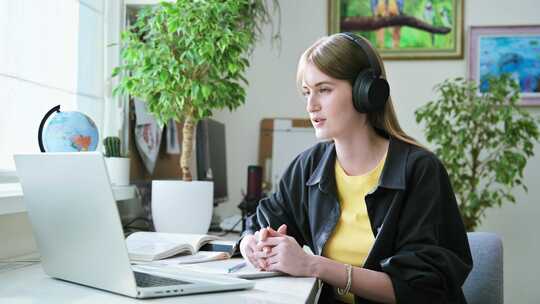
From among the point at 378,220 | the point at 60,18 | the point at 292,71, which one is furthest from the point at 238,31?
the point at 292,71

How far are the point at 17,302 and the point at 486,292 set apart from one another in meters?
1.05

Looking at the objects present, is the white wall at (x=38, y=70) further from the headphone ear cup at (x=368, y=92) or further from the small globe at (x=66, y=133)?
the headphone ear cup at (x=368, y=92)

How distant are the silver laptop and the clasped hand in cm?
13

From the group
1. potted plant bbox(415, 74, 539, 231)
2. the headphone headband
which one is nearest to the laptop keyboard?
the headphone headband

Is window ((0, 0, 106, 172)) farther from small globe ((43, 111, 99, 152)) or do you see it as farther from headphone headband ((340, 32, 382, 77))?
headphone headband ((340, 32, 382, 77))

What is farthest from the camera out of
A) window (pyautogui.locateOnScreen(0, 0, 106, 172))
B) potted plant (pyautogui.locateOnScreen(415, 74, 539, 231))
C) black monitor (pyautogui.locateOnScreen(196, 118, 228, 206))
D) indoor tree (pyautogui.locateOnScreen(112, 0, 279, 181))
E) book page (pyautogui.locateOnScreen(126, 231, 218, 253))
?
potted plant (pyautogui.locateOnScreen(415, 74, 539, 231))

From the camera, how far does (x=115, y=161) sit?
2029mm

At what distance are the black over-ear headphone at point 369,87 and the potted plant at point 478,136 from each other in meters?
1.60

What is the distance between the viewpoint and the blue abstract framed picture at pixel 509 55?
10.5ft

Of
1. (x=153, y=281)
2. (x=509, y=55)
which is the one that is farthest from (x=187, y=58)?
(x=509, y=55)

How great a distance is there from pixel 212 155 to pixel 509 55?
174cm

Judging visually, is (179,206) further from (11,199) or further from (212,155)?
(212,155)

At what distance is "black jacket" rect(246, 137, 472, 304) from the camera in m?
1.23

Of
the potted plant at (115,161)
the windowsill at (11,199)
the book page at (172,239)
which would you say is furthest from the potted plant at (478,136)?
the windowsill at (11,199)
